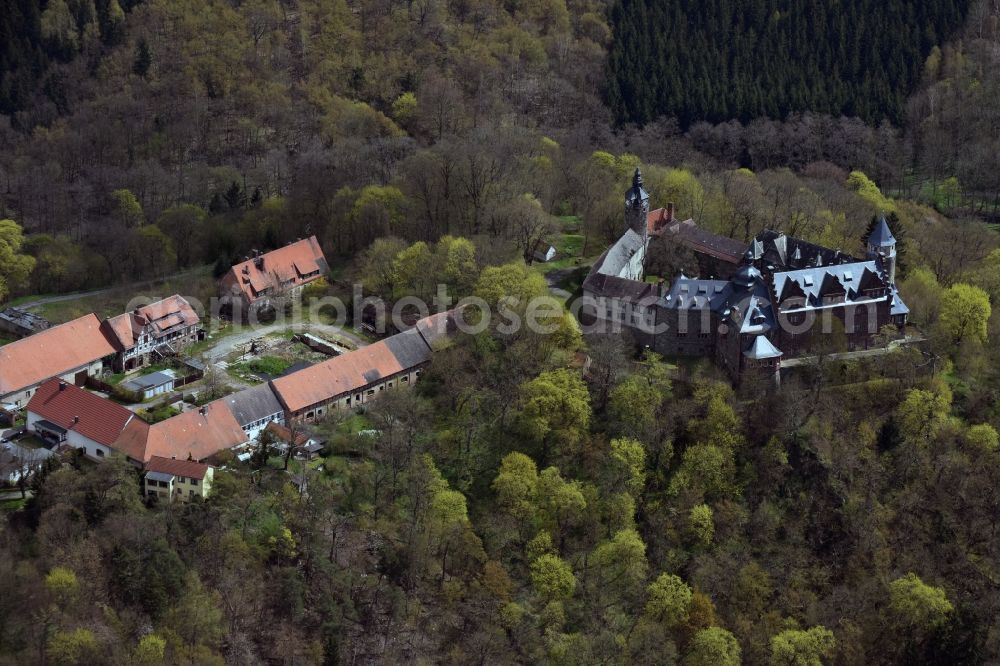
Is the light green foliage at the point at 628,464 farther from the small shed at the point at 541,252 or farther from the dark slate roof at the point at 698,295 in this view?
the small shed at the point at 541,252

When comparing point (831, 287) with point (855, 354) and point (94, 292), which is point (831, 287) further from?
point (94, 292)

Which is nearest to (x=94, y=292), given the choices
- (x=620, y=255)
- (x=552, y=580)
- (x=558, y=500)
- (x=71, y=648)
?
(x=620, y=255)

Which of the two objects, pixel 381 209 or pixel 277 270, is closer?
pixel 277 270

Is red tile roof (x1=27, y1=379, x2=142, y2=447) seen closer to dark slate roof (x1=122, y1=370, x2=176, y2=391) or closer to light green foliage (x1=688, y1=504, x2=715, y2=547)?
dark slate roof (x1=122, y1=370, x2=176, y2=391)

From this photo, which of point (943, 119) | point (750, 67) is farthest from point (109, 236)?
point (943, 119)

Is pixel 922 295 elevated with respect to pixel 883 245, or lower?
lower

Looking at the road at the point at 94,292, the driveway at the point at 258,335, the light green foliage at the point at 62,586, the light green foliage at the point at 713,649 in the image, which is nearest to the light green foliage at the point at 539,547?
the light green foliage at the point at 713,649

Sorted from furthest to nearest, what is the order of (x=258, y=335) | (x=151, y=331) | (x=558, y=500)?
1. (x=258, y=335)
2. (x=151, y=331)
3. (x=558, y=500)
